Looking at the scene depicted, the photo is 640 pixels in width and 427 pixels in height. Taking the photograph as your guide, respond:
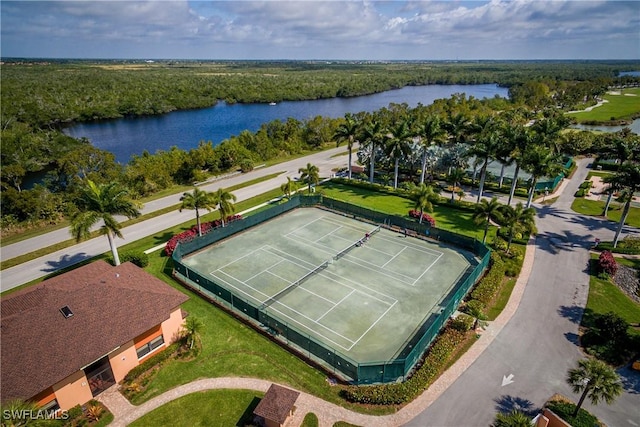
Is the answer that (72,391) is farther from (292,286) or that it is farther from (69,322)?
(292,286)

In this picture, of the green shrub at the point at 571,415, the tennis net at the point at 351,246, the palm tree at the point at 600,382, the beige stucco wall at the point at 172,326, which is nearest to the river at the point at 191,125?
the tennis net at the point at 351,246

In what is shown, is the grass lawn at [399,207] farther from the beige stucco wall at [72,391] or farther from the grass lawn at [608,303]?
the beige stucco wall at [72,391]

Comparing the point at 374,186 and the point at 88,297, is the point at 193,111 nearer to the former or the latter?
the point at 374,186

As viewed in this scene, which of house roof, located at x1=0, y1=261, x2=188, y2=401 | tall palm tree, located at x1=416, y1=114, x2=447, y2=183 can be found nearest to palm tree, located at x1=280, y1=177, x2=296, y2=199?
tall palm tree, located at x1=416, y1=114, x2=447, y2=183

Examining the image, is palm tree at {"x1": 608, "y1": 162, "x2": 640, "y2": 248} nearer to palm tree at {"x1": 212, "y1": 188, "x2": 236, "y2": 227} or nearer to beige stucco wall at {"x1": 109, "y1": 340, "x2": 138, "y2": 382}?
palm tree at {"x1": 212, "y1": 188, "x2": 236, "y2": 227}

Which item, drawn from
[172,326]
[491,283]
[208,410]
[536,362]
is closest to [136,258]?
[172,326]
